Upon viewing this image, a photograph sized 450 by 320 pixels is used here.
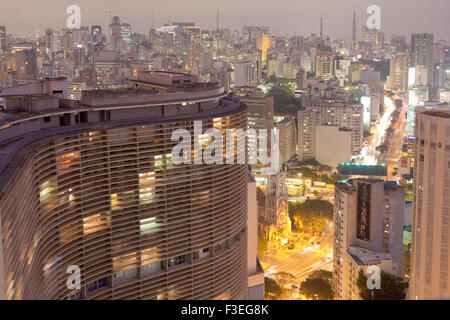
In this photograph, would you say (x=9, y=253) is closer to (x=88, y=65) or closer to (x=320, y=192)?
(x=320, y=192)

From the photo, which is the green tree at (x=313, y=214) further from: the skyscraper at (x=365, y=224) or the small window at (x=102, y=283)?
the small window at (x=102, y=283)

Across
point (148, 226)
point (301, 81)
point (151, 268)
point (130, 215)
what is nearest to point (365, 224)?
Result: point (151, 268)

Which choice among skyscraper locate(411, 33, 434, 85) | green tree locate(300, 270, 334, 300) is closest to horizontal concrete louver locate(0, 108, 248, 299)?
green tree locate(300, 270, 334, 300)

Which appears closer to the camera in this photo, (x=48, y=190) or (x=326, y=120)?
(x=48, y=190)

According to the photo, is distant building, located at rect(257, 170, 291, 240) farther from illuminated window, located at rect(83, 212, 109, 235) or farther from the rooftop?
illuminated window, located at rect(83, 212, 109, 235)

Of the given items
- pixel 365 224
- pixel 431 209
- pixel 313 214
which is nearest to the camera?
pixel 431 209

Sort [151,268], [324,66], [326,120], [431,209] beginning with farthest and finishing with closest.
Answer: [324,66]
[326,120]
[431,209]
[151,268]

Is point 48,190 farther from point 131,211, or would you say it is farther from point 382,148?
point 382,148

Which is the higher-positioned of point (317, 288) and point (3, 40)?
point (3, 40)

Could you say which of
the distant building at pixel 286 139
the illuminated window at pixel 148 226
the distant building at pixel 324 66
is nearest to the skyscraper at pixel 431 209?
the illuminated window at pixel 148 226
